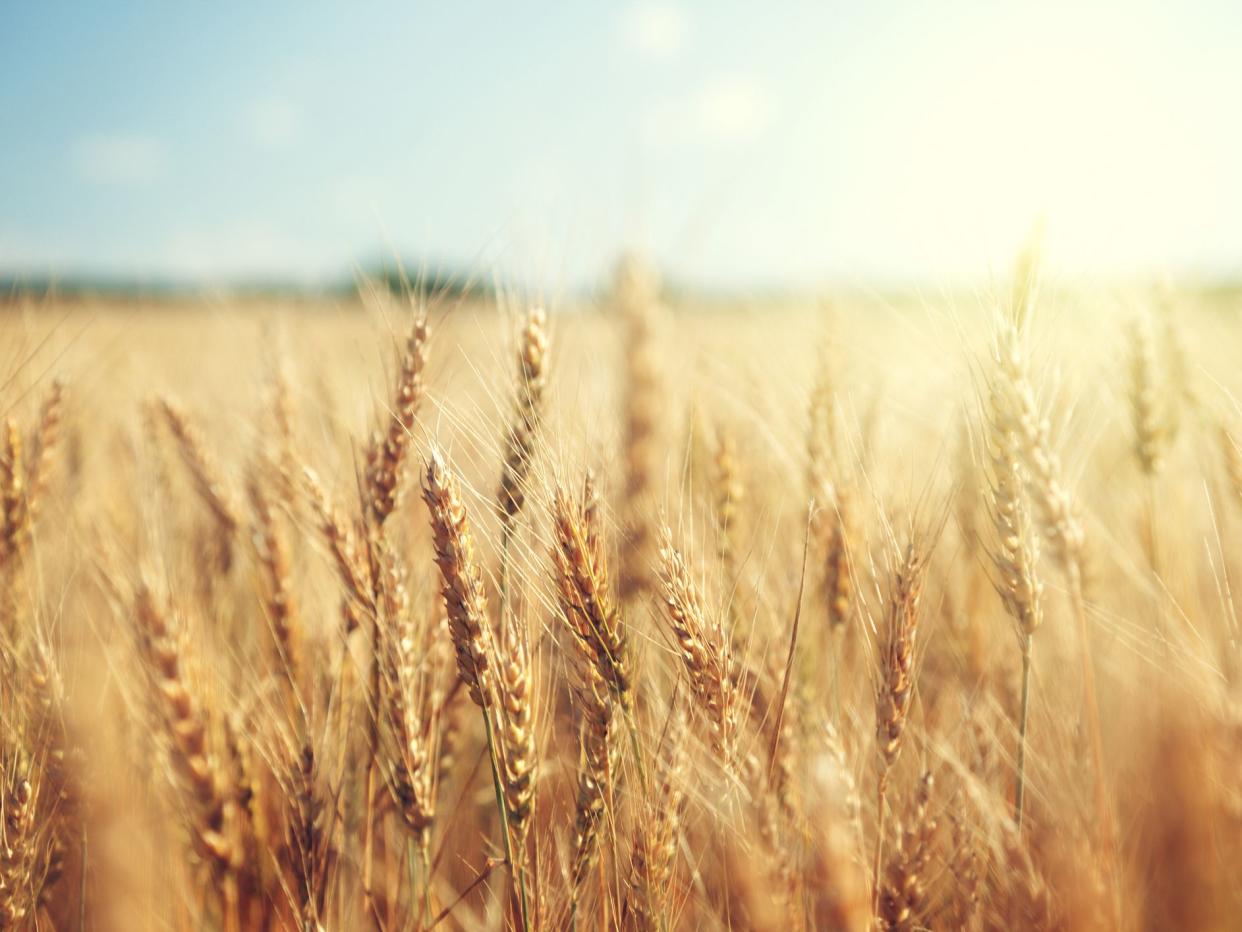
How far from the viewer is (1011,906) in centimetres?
109

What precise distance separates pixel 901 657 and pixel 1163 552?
4.40 ft

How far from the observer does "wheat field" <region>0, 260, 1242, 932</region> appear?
1056mm

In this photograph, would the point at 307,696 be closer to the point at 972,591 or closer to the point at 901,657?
the point at 901,657

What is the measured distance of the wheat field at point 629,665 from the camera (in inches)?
41.6

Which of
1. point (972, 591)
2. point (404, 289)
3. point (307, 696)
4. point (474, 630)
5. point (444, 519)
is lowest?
point (307, 696)

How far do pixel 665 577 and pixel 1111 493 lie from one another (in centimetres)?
225

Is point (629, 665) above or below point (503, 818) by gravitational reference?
above

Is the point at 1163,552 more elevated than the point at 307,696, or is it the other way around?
the point at 1163,552

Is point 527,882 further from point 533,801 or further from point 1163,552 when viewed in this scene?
point 1163,552

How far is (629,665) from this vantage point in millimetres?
1081

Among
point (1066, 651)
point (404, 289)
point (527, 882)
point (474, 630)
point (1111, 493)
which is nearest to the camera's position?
point (474, 630)

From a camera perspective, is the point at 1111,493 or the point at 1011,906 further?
the point at 1111,493

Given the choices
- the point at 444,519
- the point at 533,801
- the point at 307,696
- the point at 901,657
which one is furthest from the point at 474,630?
the point at 307,696

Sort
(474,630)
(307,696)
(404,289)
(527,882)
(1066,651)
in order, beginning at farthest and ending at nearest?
(1066,651), (307,696), (404,289), (527,882), (474,630)
